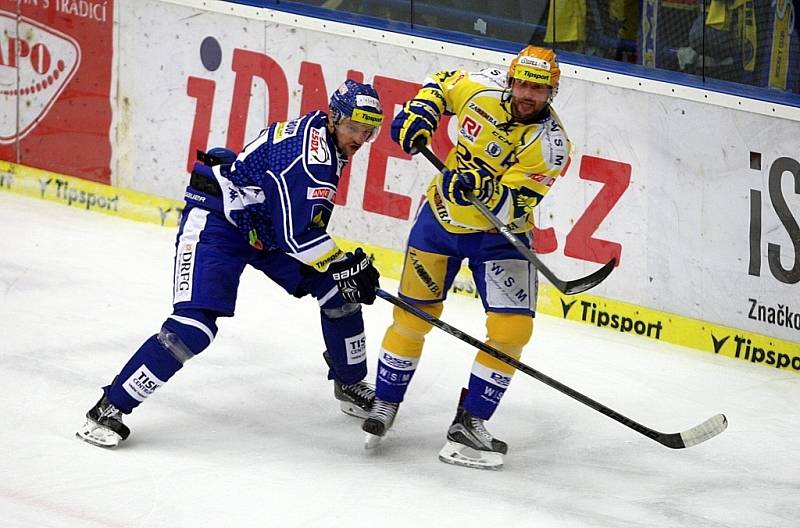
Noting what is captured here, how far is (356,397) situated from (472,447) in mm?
553

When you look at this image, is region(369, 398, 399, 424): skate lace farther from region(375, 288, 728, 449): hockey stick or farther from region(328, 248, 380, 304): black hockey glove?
region(328, 248, 380, 304): black hockey glove

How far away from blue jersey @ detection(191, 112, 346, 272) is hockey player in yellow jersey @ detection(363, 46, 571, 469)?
31 centimetres

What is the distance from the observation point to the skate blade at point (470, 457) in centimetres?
450

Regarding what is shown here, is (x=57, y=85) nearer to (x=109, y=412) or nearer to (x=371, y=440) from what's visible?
(x=109, y=412)

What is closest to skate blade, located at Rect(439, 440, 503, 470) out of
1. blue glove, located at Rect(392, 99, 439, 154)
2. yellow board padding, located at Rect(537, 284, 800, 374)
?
blue glove, located at Rect(392, 99, 439, 154)

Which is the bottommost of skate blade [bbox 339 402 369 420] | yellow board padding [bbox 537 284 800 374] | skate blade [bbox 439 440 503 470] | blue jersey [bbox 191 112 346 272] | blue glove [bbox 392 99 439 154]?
skate blade [bbox 439 440 503 470]

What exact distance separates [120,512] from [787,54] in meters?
3.34

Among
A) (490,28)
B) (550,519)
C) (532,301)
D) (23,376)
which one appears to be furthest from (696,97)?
(23,376)

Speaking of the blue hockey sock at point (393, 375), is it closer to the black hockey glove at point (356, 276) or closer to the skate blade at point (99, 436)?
the black hockey glove at point (356, 276)

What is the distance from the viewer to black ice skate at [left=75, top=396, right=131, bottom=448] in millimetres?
4375

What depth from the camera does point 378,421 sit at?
15.0ft

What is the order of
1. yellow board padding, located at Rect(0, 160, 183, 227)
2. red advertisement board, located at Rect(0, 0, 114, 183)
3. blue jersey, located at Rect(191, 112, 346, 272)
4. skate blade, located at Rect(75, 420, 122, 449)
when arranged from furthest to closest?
red advertisement board, located at Rect(0, 0, 114, 183)
yellow board padding, located at Rect(0, 160, 183, 227)
skate blade, located at Rect(75, 420, 122, 449)
blue jersey, located at Rect(191, 112, 346, 272)

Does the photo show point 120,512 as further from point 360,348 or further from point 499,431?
point 499,431

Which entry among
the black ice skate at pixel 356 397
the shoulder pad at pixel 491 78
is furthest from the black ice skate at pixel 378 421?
the shoulder pad at pixel 491 78
